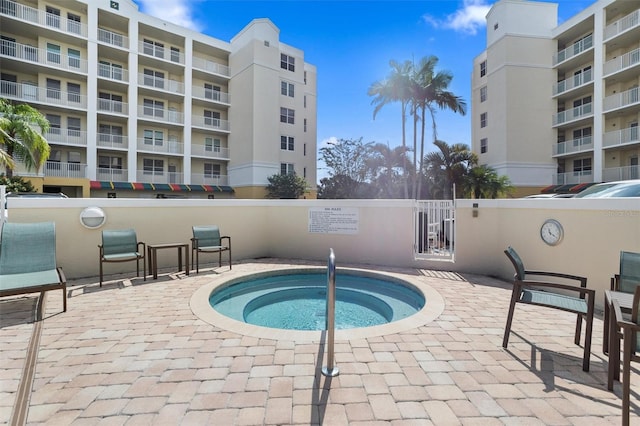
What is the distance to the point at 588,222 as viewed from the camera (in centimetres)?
543

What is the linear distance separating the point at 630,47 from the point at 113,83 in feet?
133

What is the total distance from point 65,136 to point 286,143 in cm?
1787

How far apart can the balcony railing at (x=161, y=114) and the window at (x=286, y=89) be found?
10006 mm

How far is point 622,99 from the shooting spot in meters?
22.8

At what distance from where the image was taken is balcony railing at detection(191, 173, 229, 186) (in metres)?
28.9

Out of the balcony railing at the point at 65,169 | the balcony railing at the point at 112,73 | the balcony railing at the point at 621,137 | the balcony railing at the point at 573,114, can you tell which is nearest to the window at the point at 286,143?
the balcony railing at the point at 112,73

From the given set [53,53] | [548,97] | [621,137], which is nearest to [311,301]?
[621,137]

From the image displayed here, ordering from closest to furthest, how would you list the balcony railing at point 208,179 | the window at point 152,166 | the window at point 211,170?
1. the window at point 152,166
2. the balcony railing at point 208,179
3. the window at point 211,170

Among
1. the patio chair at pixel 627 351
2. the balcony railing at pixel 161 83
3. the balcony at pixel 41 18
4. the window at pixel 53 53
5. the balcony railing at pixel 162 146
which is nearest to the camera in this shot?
the patio chair at pixel 627 351

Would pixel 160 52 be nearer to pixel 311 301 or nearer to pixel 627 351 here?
pixel 311 301

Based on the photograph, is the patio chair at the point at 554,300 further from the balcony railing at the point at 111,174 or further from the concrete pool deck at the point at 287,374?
the balcony railing at the point at 111,174

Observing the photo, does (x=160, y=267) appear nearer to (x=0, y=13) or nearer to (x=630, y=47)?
(x=0, y=13)

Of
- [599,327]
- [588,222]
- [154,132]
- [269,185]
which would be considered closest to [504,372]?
[599,327]

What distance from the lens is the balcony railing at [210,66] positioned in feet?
94.5
